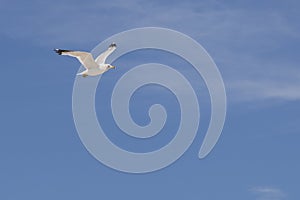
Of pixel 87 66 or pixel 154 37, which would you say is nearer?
pixel 87 66

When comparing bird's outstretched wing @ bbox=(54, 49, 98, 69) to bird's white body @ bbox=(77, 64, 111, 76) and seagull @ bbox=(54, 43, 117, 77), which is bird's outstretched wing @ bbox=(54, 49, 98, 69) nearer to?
seagull @ bbox=(54, 43, 117, 77)

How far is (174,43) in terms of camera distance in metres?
86.4

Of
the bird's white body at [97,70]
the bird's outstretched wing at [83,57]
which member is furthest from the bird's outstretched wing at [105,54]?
the bird's outstretched wing at [83,57]

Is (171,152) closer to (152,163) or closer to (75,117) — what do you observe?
(152,163)

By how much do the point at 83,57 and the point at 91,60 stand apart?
0.68m

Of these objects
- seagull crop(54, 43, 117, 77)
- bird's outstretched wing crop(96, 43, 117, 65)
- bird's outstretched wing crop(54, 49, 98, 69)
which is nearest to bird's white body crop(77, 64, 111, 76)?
seagull crop(54, 43, 117, 77)

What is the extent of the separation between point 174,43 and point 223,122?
21.3 feet

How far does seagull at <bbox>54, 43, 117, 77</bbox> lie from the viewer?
78.4 m

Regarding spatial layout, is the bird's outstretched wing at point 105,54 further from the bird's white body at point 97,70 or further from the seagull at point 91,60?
the bird's white body at point 97,70

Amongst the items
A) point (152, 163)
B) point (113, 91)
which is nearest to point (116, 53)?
point (113, 91)

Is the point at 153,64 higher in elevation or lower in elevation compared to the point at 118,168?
higher

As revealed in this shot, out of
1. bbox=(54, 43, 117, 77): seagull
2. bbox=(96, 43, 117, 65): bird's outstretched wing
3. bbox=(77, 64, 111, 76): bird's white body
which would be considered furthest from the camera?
bbox=(96, 43, 117, 65): bird's outstretched wing

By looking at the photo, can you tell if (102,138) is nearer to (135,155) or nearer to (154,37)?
(135,155)

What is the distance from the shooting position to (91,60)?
262ft
